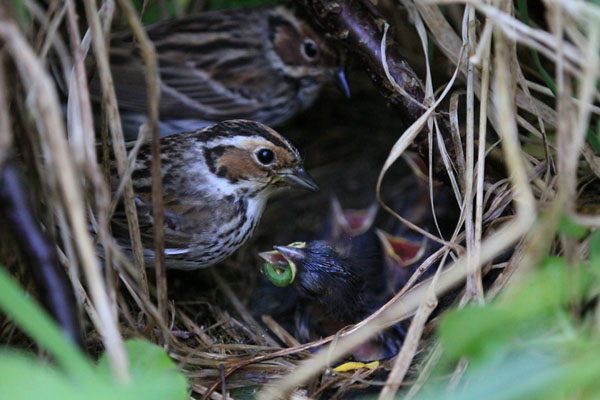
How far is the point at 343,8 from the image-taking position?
292 cm

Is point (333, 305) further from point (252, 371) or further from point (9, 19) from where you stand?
point (9, 19)

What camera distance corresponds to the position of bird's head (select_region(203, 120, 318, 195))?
274cm

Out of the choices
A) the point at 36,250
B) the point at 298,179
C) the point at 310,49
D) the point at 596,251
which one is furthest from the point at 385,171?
the point at 310,49

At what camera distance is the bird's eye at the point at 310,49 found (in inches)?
150

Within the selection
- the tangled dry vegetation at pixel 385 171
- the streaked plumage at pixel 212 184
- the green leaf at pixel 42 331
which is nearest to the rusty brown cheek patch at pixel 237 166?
the streaked plumage at pixel 212 184

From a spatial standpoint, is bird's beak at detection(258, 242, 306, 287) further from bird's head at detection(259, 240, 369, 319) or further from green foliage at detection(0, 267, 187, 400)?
green foliage at detection(0, 267, 187, 400)

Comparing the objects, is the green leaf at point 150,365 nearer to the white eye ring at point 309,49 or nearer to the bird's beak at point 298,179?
the bird's beak at point 298,179

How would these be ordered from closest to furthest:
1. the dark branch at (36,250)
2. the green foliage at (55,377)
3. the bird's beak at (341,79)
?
the green foliage at (55,377)
the dark branch at (36,250)
the bird's beak at (341,79)

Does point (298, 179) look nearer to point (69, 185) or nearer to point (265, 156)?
point (265, 156)

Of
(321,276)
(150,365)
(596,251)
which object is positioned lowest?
(321,276)

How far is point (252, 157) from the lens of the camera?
2.76 m

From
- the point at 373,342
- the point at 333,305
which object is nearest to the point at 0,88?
the point at 333,305

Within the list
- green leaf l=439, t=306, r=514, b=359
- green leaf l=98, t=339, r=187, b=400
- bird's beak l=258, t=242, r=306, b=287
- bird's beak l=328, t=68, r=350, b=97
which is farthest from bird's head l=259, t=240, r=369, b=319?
green leaf l=439, t=306, r=514, b=359

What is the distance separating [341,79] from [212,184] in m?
1.27
